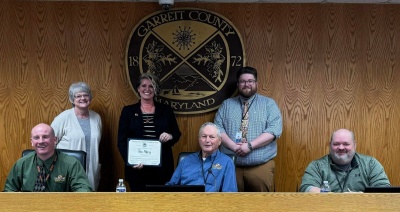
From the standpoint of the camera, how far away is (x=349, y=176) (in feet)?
14.1

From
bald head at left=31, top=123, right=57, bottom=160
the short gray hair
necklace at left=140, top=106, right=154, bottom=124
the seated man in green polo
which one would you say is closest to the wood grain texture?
the short gray hair

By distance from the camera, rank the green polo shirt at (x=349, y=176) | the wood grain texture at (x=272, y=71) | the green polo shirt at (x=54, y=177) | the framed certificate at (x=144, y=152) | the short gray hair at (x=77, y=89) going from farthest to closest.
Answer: the wood grain texture at (x=272, y=71) < the short gray hair at (x=77, y=89) < the framed certificate at (x=144, y=152) < the green polo shirt at (x=349, y=176) < the green polo shirt at (x=54, y=177)

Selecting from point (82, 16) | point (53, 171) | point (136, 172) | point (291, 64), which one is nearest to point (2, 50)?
point (82, 16)

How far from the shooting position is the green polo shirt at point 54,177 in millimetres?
4074

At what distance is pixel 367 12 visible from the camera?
5.88 m

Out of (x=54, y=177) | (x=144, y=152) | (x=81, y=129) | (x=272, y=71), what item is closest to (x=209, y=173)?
(x=144, y=152)

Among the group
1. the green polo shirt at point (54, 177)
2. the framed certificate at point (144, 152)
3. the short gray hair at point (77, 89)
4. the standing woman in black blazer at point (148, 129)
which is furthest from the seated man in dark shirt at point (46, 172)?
the short gray hair at point (77, 89)

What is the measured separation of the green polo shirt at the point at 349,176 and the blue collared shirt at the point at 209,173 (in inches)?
19.0

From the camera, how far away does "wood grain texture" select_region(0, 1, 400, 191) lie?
5793mm

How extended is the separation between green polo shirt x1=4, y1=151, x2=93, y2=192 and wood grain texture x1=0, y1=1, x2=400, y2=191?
1702 mm

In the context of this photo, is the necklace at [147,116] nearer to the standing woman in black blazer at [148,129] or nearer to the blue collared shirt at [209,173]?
the standing woman in black blazer at [148,129]

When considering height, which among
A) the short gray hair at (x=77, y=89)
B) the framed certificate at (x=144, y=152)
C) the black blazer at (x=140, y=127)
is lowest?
the framed certificate at (x=144, y=152)

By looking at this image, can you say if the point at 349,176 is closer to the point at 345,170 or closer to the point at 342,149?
the point at 345,170

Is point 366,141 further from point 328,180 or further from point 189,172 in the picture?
point 189,172
